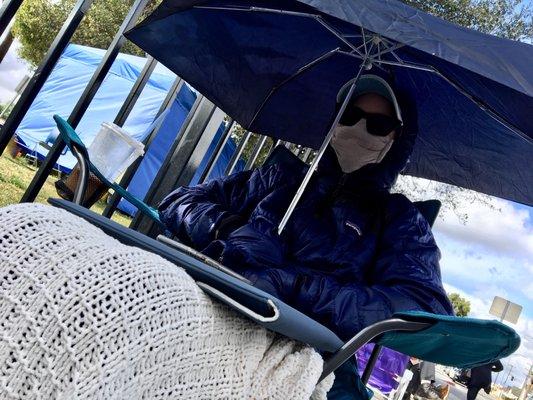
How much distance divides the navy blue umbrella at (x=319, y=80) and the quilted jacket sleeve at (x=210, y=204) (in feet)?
1.38

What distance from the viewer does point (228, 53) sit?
2.93m

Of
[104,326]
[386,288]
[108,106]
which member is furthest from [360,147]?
[108,106]

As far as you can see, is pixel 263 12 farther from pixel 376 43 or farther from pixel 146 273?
pixel 146 273

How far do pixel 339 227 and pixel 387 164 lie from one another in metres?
0.47

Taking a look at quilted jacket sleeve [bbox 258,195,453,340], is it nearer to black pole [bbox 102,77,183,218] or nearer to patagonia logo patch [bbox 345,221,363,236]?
patagonia logo patch [bbox 345,221,363,236]

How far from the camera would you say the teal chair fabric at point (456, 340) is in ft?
3.78

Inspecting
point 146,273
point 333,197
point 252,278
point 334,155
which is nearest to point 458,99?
point 334,155

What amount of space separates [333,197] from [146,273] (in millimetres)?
1324

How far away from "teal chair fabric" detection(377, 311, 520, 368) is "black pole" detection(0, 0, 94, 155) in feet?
8.04

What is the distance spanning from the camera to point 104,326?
0.83 meters

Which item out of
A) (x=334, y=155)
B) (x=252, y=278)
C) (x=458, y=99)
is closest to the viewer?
(x=252, y=278)

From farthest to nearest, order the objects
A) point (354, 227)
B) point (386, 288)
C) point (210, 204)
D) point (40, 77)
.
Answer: point (40, 77)
point (210, 204)
point (354, 227)
point (386, 288)

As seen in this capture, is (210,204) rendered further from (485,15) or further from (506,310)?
(506,310)

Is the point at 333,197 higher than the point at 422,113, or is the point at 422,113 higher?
the point at 422,113
